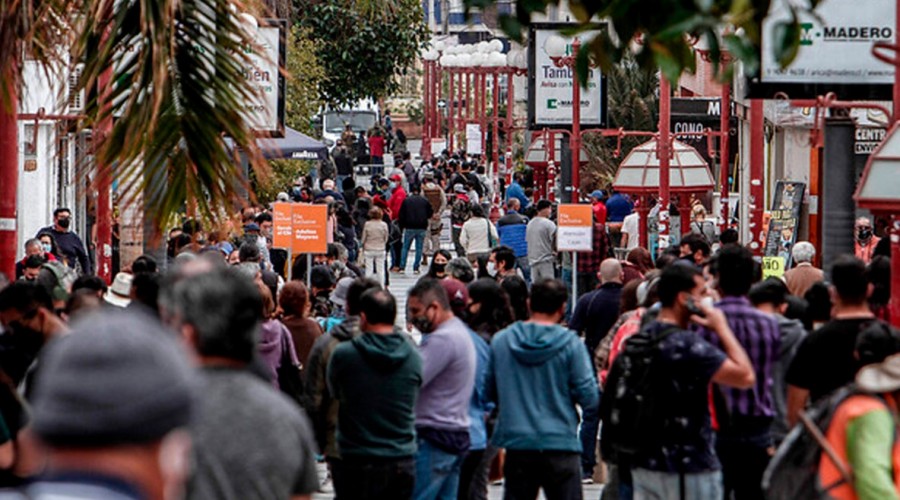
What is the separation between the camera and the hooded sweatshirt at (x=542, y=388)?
968cm

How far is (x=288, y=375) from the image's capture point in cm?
1215

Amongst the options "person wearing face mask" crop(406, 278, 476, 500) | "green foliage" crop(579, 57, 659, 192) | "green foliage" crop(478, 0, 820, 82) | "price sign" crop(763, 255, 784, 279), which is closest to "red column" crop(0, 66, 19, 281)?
"person wearing face mask" crop(406, 278, 476, 500)

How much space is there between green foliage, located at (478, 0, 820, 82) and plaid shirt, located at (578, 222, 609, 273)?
17790mm

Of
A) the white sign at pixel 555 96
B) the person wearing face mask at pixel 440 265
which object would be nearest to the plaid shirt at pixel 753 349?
the person wearing face mask at pixel 440 265

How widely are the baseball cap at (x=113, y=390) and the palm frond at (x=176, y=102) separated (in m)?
7.53

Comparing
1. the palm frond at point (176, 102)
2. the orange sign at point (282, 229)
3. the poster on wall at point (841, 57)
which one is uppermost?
the poster on wall at point (841, 57)

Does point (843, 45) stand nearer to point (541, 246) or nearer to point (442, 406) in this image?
point (442, 406)

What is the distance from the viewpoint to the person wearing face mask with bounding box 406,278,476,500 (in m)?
9.96

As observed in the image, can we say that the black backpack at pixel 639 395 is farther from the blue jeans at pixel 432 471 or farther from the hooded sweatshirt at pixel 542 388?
the blue jeans at pixel 432 471

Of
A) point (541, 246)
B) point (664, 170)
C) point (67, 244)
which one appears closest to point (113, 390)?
point (67, 244)

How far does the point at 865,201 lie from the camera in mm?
12195

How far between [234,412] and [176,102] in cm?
599

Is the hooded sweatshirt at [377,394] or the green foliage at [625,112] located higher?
the green foliage at [625,112]

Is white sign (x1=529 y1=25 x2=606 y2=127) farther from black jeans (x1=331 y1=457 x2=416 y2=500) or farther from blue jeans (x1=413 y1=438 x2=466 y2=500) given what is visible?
black jeans (x1=331 y1=457 x2=416 y2=500)
